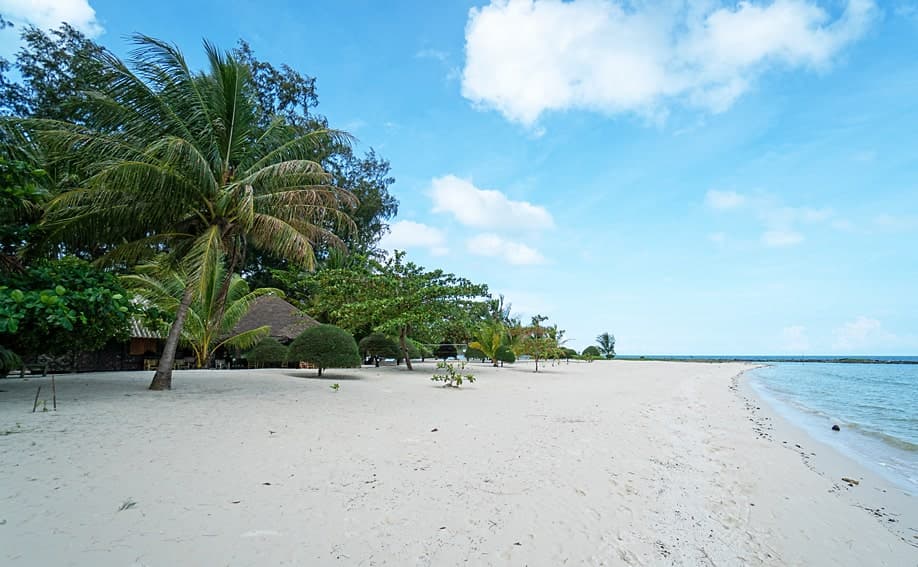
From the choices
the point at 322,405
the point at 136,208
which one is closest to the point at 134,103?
the point at 136,208

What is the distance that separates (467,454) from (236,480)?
2.34 metres

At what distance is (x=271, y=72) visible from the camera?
24.5m

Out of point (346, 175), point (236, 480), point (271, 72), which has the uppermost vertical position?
point (271, 72)

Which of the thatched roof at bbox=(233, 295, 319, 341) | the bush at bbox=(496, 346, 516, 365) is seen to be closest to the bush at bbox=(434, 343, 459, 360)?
the bush at bbox=(496, 346, 516, 365)

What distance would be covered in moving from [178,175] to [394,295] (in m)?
7.92

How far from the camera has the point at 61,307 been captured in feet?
18.0

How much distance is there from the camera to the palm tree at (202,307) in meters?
13.6

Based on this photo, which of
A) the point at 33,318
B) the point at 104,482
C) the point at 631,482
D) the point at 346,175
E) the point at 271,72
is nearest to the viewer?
the point at 104,482

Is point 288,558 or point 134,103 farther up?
point 134,103

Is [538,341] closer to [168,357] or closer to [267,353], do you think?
[267,353]

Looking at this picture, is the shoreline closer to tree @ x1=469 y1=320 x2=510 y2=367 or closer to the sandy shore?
the sandy shore

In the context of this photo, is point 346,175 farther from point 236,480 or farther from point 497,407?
point 236,480

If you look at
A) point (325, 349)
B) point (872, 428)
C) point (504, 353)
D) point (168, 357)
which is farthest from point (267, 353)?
point (872, 428)

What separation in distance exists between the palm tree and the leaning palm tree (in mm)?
3866
